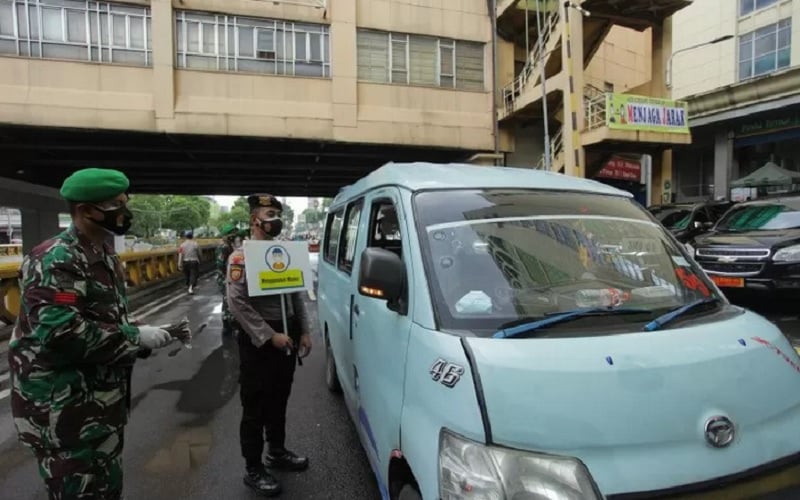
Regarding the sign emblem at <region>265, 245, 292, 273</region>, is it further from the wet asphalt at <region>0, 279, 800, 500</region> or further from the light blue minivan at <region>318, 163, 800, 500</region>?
the wet asphalt at <region>0, 279, 800, 500</region>

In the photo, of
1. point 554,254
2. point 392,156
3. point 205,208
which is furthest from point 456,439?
point 205,208

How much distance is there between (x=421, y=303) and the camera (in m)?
2.13

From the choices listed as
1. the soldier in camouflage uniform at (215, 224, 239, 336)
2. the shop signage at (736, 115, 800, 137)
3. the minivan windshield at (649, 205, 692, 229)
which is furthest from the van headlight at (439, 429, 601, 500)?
the shop signage at (736, 115, 800, 137)

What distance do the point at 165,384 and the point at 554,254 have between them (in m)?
4.90

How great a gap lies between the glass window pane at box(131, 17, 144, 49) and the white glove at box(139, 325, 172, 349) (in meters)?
18.8

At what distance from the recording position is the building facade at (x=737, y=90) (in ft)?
64.4

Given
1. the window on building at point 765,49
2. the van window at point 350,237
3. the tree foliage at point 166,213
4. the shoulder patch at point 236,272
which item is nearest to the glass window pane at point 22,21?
the van window at point 350,237

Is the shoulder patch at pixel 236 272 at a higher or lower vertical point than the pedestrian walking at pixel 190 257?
higher

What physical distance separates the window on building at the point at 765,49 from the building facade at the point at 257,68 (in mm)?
12206

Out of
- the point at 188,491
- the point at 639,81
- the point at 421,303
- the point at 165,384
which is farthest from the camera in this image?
the point at 639,81

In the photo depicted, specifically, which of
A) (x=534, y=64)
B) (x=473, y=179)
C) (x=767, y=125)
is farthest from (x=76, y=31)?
(x=767, y=125)

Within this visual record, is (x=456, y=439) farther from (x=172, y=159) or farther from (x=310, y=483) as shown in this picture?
(x=172, y=159)

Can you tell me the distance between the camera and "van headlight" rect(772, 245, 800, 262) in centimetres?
729

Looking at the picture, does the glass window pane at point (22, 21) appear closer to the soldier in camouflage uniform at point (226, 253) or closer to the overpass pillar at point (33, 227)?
the overpass pillar at point (33, 227)
